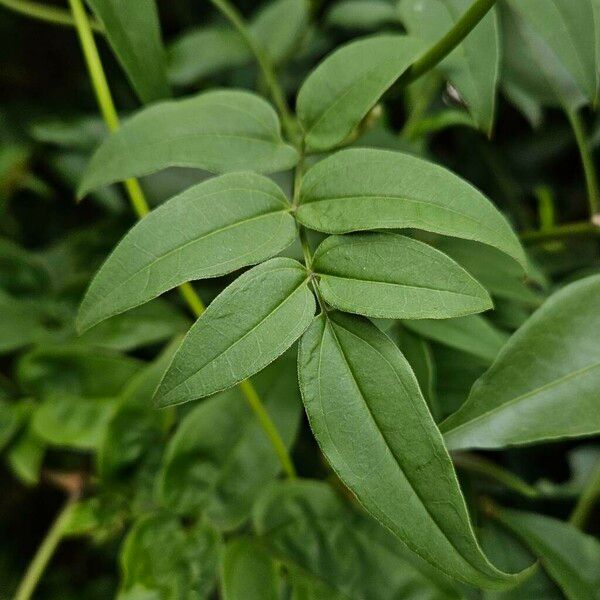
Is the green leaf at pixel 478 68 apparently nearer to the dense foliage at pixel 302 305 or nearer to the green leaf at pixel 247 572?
the dense foliage at pixel 302 305

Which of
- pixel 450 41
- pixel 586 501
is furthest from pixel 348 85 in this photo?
pixel 586 501

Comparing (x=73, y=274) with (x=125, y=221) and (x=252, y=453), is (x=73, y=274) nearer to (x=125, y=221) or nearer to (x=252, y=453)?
(x=125, y=221)

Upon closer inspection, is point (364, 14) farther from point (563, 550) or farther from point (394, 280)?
point (563, 550)

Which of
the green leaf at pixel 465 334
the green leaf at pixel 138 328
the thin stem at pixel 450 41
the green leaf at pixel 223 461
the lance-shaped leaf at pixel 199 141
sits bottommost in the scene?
the green leaf at pixel 223 461

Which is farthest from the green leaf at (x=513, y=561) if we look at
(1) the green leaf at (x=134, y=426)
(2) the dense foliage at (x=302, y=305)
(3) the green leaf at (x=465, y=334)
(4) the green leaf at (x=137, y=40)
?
(4) the green leaf at (x=137, y=40)

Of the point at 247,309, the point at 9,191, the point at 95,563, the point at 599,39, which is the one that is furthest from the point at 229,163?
the point at 95,563
